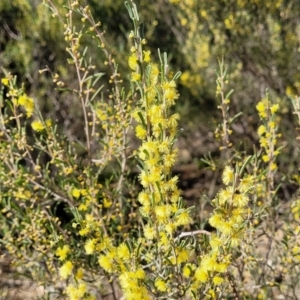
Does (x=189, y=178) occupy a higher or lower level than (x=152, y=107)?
lower

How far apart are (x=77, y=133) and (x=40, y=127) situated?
3.55 meters

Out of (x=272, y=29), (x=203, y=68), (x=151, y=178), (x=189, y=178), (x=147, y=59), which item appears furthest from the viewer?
(x=189, y=178)

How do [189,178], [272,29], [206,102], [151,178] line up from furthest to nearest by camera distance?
[189,178]
[206,102]
[272,29]
[151,178]

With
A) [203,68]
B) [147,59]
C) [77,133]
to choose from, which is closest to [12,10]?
[77,133]

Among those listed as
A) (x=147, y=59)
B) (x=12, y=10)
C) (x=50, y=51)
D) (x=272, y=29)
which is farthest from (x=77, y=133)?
→ (x=147, y=59)

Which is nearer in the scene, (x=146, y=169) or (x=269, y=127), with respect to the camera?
(x=146, y=169)

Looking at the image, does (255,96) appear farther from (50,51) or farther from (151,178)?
(151,178)

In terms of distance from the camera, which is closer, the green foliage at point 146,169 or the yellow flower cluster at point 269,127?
the green foliage at point 146,169

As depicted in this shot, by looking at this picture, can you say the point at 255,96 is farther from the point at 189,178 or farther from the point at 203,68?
the point at 189,178

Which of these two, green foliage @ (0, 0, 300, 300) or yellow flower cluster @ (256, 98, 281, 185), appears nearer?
green foliage @ (0, 0, 300, 300)

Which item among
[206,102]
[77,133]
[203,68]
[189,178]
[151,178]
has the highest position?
[151,178]

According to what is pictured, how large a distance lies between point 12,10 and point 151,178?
3.97m

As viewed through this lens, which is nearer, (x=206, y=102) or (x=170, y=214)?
(x=170, y=214)

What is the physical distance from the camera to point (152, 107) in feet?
5.32
